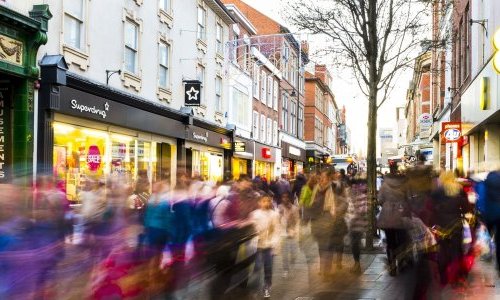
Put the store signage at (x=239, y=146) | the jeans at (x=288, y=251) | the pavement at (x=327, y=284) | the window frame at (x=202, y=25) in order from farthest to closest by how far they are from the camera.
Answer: the store signage at (x=239, y=146) → the window frame at (x=202, y=25) → the jeans at (x=288, y=251) → the pavement at (x=327, y=284)

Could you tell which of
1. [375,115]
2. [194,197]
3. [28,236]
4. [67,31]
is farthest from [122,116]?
[28,236]

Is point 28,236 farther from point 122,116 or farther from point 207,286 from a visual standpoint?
point 122,116

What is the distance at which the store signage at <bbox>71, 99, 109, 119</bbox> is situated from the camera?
1596 cm

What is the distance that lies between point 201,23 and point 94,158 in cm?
1096

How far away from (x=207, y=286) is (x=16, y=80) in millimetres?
7382

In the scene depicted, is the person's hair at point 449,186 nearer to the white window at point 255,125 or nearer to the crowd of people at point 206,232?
the crowd of people at point 206,232

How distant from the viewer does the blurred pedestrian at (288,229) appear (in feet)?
39.8

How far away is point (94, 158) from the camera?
1730 cm

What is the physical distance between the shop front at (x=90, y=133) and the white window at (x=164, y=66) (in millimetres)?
1281

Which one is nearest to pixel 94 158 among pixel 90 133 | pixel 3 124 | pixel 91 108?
pixel 90 133

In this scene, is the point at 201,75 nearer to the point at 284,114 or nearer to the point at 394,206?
the point at 394,206

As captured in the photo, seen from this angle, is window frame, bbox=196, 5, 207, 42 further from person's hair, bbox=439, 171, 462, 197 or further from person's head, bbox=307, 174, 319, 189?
person's hair, bbox=439, 171, 462, 197

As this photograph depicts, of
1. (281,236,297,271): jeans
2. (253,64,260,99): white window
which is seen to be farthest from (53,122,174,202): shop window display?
(253,64,260,99): white window

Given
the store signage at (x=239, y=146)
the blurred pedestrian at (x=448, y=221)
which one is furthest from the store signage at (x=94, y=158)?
the store signage at (x=239, y=146)
